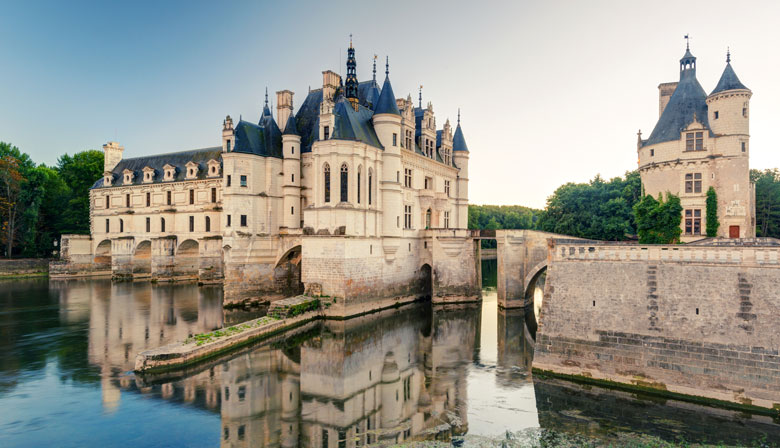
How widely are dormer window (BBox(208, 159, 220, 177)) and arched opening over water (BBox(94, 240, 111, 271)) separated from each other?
63.7ft

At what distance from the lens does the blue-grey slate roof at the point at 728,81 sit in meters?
25.1

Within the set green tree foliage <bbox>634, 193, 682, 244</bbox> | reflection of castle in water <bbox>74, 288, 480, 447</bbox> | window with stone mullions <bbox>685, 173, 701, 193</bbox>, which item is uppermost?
window with stone mullions <bbox>685, 173, 701, 193</bbox>

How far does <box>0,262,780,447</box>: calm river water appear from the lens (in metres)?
12.7

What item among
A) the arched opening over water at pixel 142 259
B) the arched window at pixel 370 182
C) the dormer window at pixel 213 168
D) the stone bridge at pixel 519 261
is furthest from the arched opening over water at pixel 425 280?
the arched opening over water at pixel 142 259

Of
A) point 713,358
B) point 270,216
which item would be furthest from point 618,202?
point 270,216

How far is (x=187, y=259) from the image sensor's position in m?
49.2

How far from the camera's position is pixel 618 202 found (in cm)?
3919

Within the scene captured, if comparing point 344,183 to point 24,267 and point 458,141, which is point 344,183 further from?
point 24,267

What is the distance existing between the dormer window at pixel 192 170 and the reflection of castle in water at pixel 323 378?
2029 cm

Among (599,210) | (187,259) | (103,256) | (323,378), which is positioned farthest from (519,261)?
(103,256)

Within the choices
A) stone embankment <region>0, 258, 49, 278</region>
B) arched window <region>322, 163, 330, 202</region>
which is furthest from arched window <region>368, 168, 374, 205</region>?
stone embankment <region>0, 258, 49, 278</region>

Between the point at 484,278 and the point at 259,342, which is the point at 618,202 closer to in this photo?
the point at 484,278

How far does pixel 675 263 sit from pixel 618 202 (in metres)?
25.1

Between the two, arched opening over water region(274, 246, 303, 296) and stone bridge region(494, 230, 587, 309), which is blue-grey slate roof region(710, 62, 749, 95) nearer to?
stone bridge region(494, 230, 587, 309)
